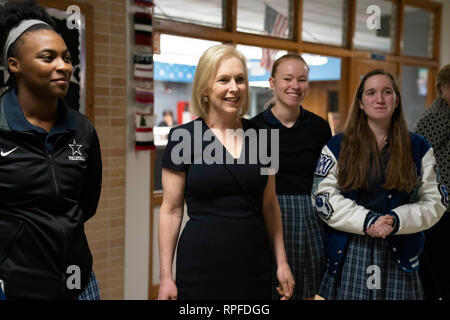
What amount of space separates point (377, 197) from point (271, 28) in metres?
2.65

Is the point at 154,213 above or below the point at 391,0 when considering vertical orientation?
below

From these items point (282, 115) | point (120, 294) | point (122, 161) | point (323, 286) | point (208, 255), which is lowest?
point (120, 294)

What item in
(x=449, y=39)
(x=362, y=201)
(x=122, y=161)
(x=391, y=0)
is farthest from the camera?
(x=449, y=39)

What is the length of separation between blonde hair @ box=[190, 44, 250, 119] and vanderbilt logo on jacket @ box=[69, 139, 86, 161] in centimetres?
47

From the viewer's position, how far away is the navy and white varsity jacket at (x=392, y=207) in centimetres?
212

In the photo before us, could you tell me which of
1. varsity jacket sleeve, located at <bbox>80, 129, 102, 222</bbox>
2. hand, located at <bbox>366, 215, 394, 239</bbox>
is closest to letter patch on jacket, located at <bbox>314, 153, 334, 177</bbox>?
hand, located at <bbox>366, 215, 394, 239</bbox>

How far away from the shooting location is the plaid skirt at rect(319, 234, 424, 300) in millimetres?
2180

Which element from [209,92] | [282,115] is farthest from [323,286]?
[209,92]

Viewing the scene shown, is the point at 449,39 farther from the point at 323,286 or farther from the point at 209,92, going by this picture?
the point at 209,92

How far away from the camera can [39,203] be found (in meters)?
1.31

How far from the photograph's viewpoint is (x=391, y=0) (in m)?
5.55

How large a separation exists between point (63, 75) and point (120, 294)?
232 cm

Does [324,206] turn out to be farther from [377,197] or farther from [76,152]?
[76,152]

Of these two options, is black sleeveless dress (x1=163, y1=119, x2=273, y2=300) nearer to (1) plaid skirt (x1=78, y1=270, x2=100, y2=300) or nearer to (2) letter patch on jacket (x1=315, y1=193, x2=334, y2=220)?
(1) plaid skirt (x1=78, y1=270, x2=100, y2=300)
